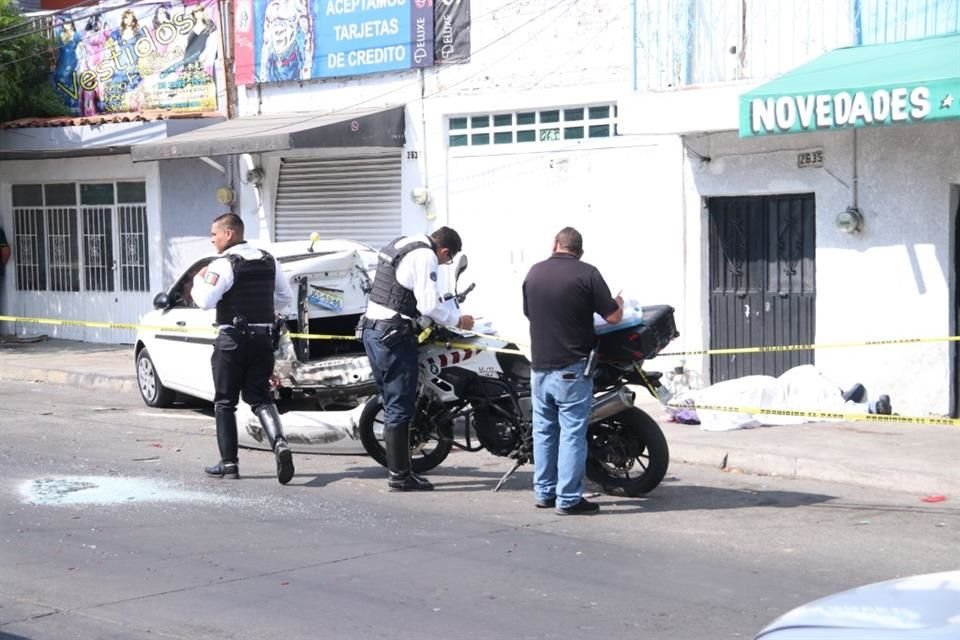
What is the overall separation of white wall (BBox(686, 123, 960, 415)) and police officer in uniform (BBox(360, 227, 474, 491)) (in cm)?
512

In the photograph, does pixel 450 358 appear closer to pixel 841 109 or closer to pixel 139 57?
pixel 841 109

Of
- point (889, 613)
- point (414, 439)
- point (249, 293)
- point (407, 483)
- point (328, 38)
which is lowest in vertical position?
point (407, 483)

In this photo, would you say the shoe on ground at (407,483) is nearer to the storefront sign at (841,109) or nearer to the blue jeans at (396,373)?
the blue jeans at (396,373)

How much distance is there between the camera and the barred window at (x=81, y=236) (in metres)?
20.3

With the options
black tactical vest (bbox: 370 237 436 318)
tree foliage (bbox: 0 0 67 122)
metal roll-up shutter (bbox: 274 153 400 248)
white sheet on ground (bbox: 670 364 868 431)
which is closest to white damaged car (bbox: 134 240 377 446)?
black tactical vest (bbox: 370 237 436 318)

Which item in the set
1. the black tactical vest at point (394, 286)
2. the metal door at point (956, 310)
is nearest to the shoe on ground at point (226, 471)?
the black tactical vest at point (394, 286)

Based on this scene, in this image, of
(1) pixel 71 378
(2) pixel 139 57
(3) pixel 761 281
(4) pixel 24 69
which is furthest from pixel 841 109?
(4) pixel 24 69

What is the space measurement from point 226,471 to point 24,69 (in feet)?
41.5

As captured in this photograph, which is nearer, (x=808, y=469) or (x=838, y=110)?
(x=808, y=469)

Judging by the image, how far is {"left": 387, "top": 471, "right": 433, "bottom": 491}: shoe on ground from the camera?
368 inches

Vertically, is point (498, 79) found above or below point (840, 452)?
above

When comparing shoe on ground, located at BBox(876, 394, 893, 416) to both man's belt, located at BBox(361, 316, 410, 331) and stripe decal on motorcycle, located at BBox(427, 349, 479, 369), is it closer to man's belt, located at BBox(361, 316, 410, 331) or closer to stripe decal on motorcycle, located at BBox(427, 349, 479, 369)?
stripe decal on motorcycle, located at BBox(427, 349, 479, 369)

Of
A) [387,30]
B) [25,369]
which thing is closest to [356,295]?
[387,30]

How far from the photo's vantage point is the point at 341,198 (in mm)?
17781
